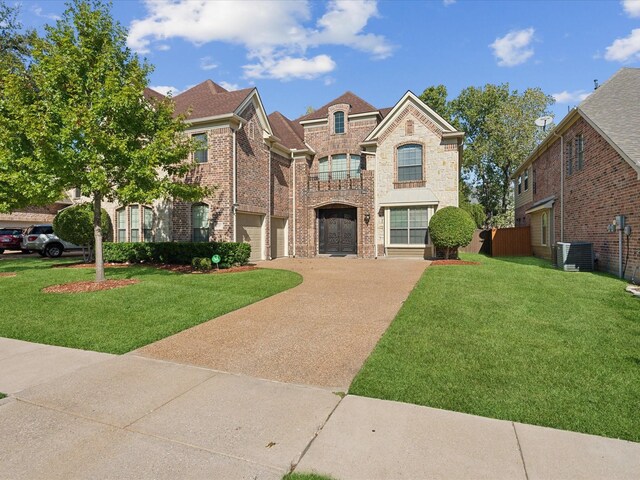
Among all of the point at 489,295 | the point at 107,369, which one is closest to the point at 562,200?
the point at 489,295

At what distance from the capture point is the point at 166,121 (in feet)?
37.0

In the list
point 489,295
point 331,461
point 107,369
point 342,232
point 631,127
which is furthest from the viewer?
point 342,232

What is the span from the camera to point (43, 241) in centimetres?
1944

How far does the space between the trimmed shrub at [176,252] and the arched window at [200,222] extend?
155 cm

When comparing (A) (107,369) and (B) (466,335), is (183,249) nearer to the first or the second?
(A) (107,369)

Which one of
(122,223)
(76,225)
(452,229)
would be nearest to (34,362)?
(76,225)

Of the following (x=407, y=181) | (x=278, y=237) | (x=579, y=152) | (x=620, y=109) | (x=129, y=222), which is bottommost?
(x=278, y=237)

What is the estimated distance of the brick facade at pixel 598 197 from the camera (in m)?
9.88

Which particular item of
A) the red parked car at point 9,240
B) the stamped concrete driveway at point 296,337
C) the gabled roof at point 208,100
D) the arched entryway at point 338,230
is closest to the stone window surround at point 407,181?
the arched entryway at point 338,230

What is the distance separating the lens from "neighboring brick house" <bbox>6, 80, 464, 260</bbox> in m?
15.5

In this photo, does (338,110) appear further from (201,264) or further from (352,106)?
(201,264)

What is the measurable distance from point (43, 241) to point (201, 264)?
41.8ft

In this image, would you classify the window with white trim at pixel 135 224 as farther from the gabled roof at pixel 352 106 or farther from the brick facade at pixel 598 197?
the brick facade at pixel 598 197

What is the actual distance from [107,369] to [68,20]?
34.4 feet
